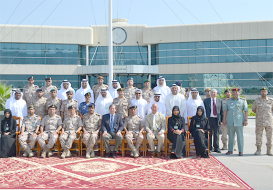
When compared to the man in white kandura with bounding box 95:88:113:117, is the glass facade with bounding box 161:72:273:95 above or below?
above

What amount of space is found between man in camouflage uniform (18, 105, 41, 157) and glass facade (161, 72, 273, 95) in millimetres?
22880

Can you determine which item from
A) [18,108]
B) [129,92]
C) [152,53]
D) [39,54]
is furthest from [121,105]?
[39,54]

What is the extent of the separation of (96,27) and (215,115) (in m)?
24.4

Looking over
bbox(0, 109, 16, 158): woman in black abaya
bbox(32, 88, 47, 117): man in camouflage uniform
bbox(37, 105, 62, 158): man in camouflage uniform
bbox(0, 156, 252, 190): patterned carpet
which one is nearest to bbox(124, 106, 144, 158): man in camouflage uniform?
bbox(0, 156, 252, 190): patterned carpet

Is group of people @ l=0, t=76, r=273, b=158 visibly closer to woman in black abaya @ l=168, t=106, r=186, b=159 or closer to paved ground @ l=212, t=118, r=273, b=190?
woman in black abaya @ l=168, t=106, r=186, b=159

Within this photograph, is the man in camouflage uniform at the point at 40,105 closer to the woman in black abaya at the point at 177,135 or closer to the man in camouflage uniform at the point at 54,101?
the man in camouflage uniform at the point at 54,101

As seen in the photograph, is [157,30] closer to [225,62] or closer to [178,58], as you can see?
[178,58]

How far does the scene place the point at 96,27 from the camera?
94.8 ft

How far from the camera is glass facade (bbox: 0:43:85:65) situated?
1103 inches

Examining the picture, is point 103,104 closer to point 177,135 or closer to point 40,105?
point 40,105

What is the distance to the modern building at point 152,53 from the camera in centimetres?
2731

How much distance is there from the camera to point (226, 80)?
27906 millimetres

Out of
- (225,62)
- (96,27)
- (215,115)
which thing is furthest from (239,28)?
(215,115)

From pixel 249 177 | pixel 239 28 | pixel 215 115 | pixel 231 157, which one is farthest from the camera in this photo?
pixel 239 28
